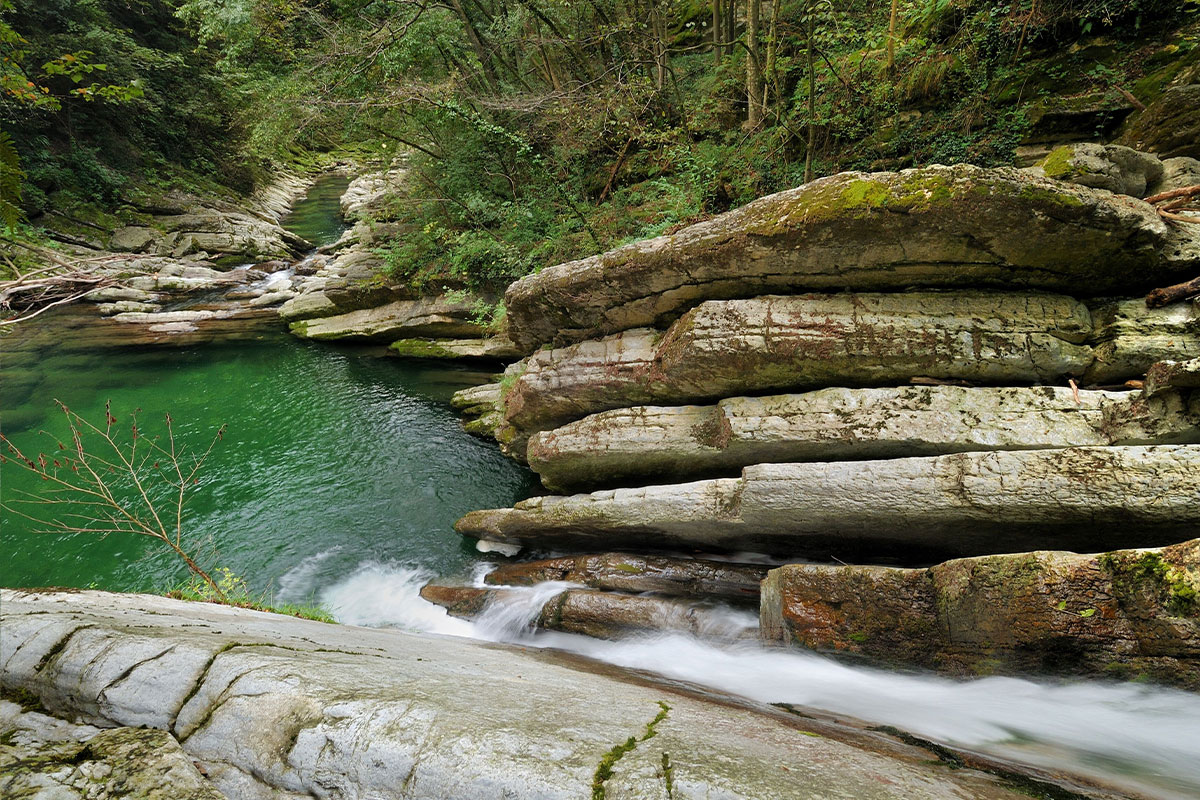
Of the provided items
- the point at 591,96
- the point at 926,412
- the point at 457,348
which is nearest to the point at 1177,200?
the point at 926,412

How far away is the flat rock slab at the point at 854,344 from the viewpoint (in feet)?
16.8

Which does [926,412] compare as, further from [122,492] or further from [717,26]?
[122,492]

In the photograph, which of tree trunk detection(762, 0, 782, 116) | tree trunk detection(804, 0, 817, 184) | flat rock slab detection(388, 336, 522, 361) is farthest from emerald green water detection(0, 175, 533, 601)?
tree trunk detection(762, 0, 782, 116)

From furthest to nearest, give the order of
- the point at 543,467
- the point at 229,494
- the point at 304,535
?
the point at 229,494 < the point at 304,535 < the point at 543,467

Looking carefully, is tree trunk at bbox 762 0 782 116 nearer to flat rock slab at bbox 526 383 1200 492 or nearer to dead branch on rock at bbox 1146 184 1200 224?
dead branch on rock at bbox 1146 184 1200 224

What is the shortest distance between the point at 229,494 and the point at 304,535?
7.50 ft

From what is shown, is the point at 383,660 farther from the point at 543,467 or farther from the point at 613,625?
the point at 543,467

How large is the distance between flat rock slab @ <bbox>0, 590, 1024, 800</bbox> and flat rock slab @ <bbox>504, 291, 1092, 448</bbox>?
3.77 meters

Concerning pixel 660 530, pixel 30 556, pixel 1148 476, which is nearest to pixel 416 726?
pixel 660 530

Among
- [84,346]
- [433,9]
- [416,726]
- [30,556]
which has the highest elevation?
[433,9]

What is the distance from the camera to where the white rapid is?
299 cm

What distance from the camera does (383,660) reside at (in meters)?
3.28

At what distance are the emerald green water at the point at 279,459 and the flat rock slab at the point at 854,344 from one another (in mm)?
4809

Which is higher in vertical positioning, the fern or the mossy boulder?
the mossy boulder
